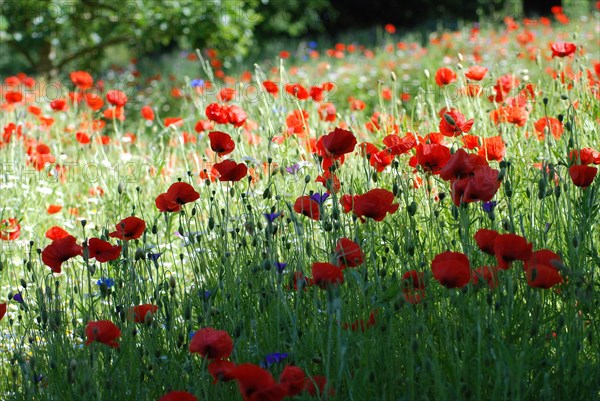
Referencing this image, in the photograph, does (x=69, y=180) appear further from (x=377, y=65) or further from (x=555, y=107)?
(x=377, y=65)

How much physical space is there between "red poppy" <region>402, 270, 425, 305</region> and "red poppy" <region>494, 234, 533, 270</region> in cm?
21

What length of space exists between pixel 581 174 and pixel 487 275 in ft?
1.27

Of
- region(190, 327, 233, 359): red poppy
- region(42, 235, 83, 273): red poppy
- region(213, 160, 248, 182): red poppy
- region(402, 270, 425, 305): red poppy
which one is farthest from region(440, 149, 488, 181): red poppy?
region(42, 235, 83, 273): red poppy

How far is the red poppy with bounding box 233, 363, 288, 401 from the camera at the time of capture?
1494mm

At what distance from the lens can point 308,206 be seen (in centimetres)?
234

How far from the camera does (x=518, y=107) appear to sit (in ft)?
10.7

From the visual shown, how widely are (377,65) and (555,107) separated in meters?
5.43

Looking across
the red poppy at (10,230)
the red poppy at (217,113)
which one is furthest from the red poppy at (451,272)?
the red poppy at (10,230)

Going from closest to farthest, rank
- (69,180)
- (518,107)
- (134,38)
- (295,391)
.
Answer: (295,391) < (518,107) < (69,180) < (134,38)

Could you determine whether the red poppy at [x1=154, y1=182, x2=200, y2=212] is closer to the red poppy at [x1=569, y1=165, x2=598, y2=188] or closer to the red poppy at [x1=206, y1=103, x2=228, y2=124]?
the red poppy at [x1=206, y1=103, x2=228, y2=124]

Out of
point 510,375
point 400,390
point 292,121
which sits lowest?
point 400,390

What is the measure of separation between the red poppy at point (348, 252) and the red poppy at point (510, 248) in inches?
13.9

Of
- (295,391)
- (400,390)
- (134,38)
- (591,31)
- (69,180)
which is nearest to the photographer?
(295,391)

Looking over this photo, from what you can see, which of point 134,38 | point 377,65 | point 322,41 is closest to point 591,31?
point 377,65
